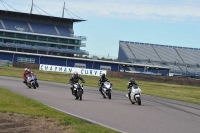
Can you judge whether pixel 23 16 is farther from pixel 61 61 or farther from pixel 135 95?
pixel 135 95

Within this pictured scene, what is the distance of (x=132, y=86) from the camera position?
25969 millimetres

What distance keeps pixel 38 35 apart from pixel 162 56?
24.7 m

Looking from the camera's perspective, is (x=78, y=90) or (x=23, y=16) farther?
(x=23, y=16)

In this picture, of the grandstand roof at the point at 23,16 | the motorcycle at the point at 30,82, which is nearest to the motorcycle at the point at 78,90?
the motorcycle at the point at 30,82

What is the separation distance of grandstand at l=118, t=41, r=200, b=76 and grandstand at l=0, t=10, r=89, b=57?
8302 millimetres

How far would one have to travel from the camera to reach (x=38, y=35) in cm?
9956

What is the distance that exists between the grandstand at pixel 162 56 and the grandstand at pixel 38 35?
8302 millimetres

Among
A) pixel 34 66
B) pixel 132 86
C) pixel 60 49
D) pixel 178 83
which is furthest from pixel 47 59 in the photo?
pixel 132 86

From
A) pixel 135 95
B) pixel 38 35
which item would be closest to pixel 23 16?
pixel 38 35

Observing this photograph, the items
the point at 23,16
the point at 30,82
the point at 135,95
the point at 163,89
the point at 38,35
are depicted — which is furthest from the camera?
the point at 23,16

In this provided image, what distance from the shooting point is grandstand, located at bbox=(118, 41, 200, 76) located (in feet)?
328

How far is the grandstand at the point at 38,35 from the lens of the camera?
97438 mm

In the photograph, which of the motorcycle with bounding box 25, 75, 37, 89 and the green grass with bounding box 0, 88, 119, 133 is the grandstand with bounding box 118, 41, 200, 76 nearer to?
the motorcycle with bounding box 25, 75, 37, 89

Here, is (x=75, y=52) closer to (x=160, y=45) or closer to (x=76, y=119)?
(x=160, y=45)
